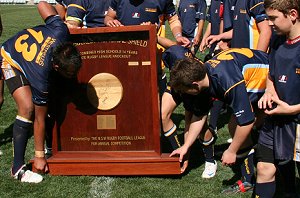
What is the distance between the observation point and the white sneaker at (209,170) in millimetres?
4796

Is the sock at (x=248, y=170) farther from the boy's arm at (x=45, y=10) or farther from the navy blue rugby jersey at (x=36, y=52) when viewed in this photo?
the boy's arm at (x=45, y=10)

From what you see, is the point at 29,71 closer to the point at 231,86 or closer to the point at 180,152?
the point at 180,152

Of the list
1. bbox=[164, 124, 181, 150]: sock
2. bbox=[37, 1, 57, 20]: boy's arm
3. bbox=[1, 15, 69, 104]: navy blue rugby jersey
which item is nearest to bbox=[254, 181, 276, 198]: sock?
bbox=[164, 124, 181, 150]: sock

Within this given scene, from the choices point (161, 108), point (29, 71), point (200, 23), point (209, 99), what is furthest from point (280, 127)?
point (200, 23)

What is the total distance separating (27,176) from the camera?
4.65 m

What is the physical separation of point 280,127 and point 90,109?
6.63 ft

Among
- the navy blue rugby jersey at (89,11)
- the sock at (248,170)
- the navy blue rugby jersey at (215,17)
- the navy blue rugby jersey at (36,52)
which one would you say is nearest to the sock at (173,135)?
the sock at (248,170)

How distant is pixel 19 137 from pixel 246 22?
8.70 ft

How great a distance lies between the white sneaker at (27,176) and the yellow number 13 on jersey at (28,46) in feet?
3.70

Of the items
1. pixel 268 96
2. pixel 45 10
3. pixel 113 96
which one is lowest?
pixel 113 96

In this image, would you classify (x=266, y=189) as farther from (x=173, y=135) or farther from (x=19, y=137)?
(x=19, y=137)

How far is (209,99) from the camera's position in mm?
4391

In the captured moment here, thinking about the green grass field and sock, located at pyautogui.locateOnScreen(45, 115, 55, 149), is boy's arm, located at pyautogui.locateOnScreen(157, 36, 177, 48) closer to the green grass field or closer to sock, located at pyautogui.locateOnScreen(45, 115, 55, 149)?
the green grass field

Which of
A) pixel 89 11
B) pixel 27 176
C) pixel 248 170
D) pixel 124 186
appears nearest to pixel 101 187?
pixel 124 186
